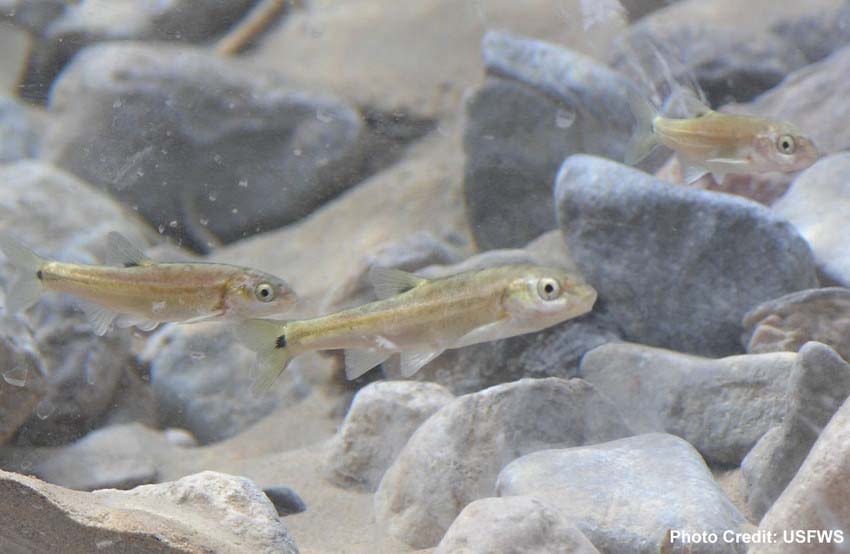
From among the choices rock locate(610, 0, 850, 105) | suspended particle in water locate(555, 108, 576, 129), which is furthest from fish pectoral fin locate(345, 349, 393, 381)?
rock locate(610, 0, 850, 105)

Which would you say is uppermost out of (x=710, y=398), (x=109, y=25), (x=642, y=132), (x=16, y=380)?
(x=642, y=132)

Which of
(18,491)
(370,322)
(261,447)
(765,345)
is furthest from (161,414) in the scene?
(765,345)

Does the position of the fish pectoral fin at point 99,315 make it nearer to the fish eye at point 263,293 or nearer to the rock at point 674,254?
the fish eye at point 263,293

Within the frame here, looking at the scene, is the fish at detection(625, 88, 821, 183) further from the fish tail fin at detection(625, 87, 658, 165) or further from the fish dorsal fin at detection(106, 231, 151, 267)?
the fish dorsal fin at detection(106, 231, 151, 267)

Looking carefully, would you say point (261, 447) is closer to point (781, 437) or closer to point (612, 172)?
point (612, 172)

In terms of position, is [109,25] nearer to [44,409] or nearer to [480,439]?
[44,409]

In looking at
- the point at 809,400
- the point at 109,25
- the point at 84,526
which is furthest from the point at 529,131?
the point at 84,526

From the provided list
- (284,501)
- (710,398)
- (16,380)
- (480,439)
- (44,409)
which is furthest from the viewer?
(44,409)
